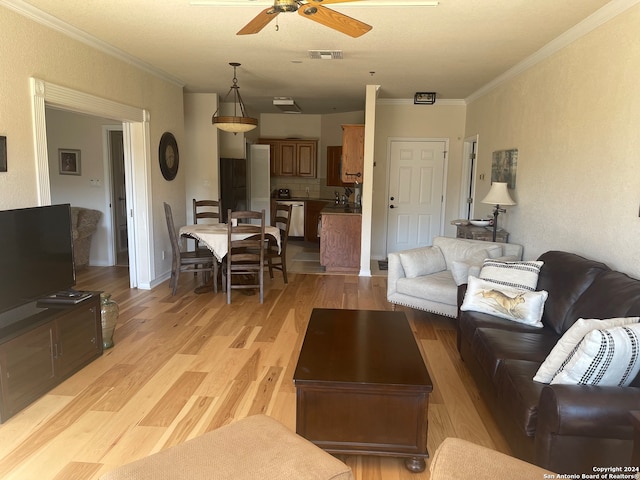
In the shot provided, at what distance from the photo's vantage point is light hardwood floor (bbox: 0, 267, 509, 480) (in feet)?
7.50

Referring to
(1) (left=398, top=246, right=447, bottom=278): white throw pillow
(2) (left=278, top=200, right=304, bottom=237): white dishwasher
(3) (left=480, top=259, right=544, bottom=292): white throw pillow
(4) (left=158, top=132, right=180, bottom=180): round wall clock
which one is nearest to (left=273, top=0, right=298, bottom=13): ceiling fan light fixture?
(3) (left=480, top=259, right=544, bottom=292): white throw pillow

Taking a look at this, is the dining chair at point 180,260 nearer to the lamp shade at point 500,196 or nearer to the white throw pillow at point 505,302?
the white throw pillow at point 505,302

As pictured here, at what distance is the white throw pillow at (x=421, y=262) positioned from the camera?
436 centimetres

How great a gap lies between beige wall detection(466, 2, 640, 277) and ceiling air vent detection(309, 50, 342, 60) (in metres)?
1.95

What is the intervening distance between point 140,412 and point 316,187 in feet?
24.3

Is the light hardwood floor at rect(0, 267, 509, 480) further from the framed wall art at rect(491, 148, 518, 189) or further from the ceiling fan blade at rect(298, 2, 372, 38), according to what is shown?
the ceiling fan blade at rect(298, 2, 372, 38)

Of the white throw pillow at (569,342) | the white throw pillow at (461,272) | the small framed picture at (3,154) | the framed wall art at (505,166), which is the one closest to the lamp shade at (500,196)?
the framed wall art at (505,166)

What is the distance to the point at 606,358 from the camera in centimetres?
185

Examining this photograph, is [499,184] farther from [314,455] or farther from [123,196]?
[123,196]

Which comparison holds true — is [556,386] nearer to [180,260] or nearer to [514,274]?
[514,274]

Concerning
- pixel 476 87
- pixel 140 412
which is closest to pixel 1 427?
pixel 140 412

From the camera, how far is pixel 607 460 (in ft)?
6.04

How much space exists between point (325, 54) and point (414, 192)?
3436mm

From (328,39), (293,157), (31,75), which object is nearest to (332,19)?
(328,39)
